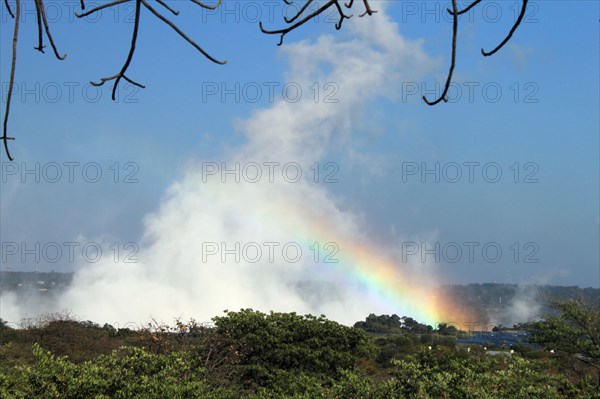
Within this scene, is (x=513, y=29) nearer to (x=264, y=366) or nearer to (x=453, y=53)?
A: (x=453, y=53)

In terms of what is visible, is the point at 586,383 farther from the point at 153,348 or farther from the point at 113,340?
the point at 113,340

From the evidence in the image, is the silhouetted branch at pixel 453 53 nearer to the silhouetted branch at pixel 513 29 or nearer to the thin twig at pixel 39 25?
the silhouetted branch at pixel 513 29

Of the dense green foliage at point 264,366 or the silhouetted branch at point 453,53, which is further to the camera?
the dense green foliage at point 264,366

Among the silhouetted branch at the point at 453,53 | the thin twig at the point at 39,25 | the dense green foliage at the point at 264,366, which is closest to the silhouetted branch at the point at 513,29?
the silhouetted branch at the point at 453,53

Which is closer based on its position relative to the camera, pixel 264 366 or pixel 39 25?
pixel 39 25

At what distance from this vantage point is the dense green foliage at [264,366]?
328 inches

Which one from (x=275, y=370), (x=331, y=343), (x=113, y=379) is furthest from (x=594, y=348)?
(x=113, y=379)

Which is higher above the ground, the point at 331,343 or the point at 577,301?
the point at 577,301

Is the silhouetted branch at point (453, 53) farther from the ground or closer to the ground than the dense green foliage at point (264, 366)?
farther from the ground

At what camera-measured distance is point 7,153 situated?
87 centimetres

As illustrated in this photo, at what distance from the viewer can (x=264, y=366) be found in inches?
604

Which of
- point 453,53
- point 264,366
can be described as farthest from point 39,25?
point 264,366

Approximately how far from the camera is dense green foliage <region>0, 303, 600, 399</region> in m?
8.34

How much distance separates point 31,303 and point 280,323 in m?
81.8
